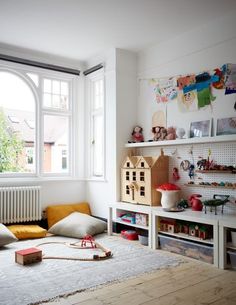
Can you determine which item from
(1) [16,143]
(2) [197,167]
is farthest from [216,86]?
(1) [16,143]

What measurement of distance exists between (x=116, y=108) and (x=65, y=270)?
2.32 meters

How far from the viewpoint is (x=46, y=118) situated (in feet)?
15.9

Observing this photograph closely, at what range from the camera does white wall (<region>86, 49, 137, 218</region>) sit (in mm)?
4414

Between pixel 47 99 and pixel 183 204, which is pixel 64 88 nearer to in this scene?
pixel 47 99

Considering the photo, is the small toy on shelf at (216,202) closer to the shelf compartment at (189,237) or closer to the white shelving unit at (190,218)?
the white shelving unit at (190,218)

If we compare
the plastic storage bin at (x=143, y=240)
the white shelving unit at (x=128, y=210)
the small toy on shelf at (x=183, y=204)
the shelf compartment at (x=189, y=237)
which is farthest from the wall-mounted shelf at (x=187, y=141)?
the plastic storage bin at (x=143, y=240)

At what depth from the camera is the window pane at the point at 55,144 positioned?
4852mm

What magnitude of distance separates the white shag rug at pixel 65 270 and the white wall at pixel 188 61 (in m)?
1.61

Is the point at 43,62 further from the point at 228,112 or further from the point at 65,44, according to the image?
the point at 228,112

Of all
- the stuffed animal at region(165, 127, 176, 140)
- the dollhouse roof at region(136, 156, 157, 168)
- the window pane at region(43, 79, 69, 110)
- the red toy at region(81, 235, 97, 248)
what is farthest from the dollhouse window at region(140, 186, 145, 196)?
the window pane at region(43, 79, 69, 110)

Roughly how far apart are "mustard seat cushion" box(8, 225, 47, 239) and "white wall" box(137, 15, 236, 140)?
6.41 ft

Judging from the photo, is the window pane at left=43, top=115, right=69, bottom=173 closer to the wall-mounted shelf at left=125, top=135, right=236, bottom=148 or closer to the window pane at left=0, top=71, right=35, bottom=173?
the window pane at left=0, top=71, right=35, bottom=173

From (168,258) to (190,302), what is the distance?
100 cm

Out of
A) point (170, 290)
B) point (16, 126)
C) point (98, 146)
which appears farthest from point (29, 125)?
point (170, 290)
